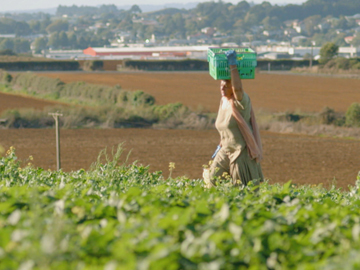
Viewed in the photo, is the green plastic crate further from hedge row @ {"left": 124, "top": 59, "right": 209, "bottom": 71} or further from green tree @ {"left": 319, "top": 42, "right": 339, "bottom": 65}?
green tree @ {"left": 319, "top": 42, "right": 339, "bottom": 65}

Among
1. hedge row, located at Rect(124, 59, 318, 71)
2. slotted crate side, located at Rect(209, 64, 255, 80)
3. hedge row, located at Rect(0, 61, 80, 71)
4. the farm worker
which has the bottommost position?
hedge row, located at Rect(124, 59, 318, 71)

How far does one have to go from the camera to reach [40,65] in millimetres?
65875

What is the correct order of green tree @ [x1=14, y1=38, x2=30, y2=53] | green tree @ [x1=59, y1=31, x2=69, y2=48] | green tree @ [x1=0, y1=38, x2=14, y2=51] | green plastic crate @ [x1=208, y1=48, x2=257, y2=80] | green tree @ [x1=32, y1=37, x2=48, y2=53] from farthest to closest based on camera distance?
1. green tree @ [x1=59, y1=31, x2=69, y2=48]
2. green tree @ [x1=32, y1=37, x2=48, y2=53]
3. green tree @ [x1=14, y1=38, x2=30, y2=53]
4. green tree @ [x1=0, y1=38, x2=14, y2=51]
5. green plastic crate @ [x1=208, y1=48, x2=257, y2=80]

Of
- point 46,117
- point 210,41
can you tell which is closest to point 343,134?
point 46,117

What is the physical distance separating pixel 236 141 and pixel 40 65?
62.8 metres

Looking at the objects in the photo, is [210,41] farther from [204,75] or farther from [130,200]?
[130,200]

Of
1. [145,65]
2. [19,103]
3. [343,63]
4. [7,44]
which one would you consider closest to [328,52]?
[343,63]

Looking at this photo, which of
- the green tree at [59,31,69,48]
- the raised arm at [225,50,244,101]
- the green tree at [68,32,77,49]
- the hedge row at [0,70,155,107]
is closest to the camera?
the raised arm at [225,50,244,101]

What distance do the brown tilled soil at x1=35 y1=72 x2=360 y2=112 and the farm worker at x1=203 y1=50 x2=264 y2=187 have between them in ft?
100

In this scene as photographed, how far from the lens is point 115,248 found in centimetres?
251

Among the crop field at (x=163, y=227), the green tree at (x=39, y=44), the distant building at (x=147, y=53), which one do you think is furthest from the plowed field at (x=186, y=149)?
the green tree at (x=39, y=44)

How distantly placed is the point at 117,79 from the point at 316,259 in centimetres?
5162

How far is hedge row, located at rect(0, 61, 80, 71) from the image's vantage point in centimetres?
6438

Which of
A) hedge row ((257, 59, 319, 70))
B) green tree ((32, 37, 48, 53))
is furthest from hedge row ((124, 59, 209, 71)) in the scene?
green tree ((32, 37, 48, 53))
